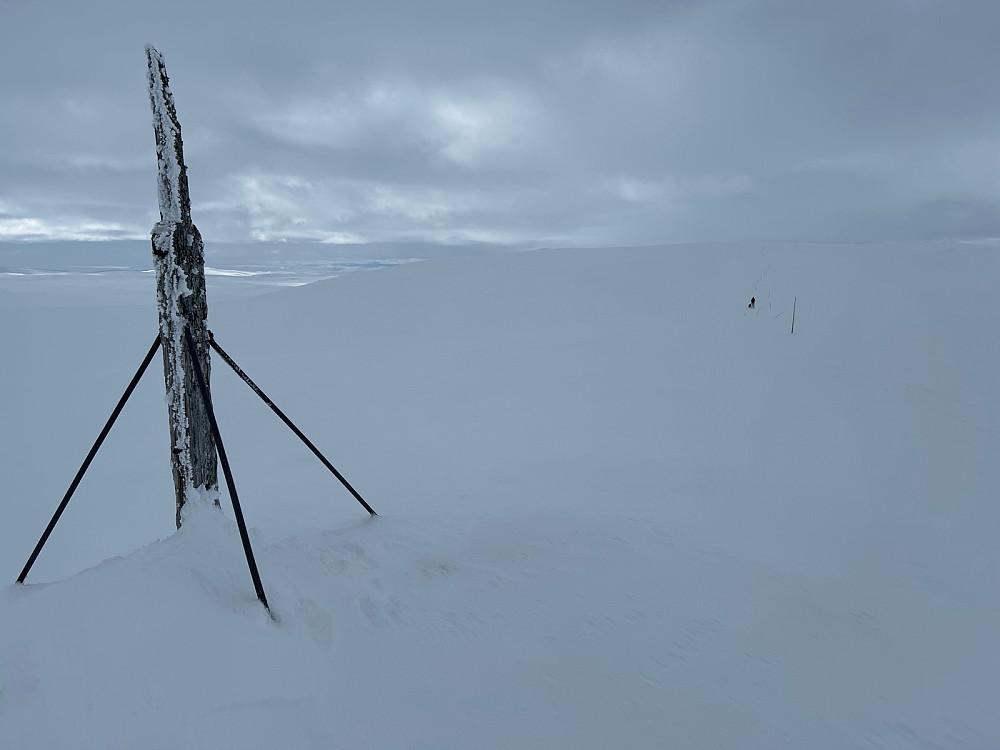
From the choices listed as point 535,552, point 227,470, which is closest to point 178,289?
point 227,470

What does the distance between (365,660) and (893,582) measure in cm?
454

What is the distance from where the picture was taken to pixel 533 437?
820cm

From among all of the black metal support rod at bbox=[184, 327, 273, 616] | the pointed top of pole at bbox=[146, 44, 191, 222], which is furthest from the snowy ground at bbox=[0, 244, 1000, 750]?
the pointed top of pole at bbox=[146, 44, 191, 222]

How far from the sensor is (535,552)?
4633mm

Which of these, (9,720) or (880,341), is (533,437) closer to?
(9,720)

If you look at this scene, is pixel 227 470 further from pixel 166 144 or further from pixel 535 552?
pixel 535 552

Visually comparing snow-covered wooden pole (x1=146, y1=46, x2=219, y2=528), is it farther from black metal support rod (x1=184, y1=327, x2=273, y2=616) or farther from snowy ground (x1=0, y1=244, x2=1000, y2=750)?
snowy ground (x1=0, y1=244, x2=1000, y2=750)

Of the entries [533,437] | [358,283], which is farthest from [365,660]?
[358,283]

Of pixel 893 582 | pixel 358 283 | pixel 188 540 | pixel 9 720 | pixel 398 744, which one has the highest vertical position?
pixel 358 283

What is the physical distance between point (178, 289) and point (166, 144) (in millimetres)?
879

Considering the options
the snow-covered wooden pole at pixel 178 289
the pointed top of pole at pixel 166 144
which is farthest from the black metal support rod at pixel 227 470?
the pointed top of pole at pixel 166 144

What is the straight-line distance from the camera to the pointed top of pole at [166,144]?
129 inches

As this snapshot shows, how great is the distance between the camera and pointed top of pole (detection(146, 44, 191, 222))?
329 cm

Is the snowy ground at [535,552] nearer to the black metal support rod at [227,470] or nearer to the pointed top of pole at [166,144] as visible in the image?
the black metal support rod at [227,470]
